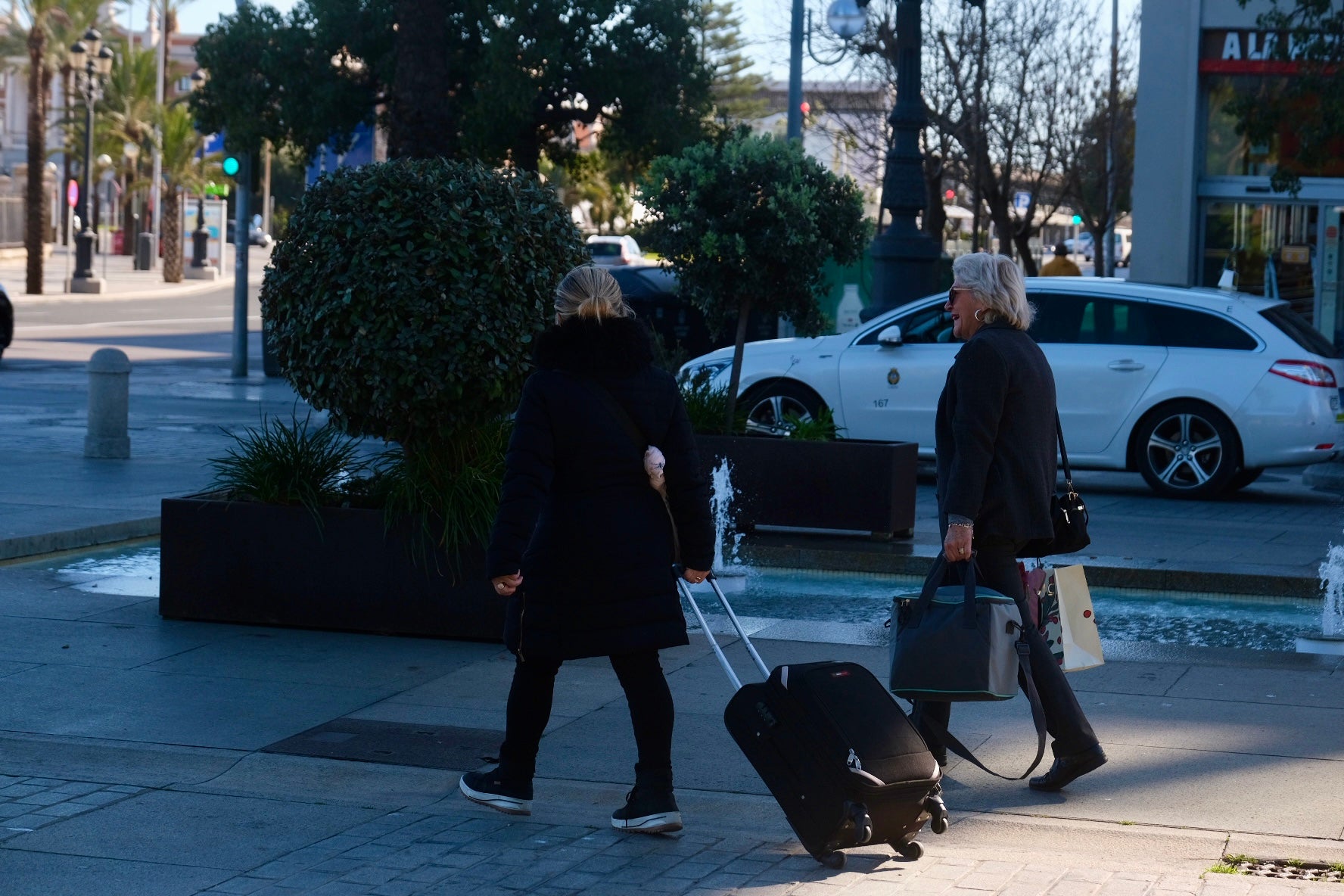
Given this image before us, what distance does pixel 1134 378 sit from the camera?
45.0 ft

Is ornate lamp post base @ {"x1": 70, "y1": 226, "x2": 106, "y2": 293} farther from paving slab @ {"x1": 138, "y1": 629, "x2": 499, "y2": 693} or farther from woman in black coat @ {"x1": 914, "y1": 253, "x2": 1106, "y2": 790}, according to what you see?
woman in black coat @ {"x1": 914, "y1": 253, "x2": 1106, "y2": 790}

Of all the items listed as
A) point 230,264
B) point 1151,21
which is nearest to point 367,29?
point 1151,21

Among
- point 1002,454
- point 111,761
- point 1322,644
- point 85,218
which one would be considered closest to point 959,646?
point 1002,454

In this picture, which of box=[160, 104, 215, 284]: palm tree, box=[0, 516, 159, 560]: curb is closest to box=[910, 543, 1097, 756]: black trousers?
box=[0, 516, 159, 560]: curb

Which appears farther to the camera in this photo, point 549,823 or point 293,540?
point 293,540

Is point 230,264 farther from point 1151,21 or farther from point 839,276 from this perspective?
point 1151,21

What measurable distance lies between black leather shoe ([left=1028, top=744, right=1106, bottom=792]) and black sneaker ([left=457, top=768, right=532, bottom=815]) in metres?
1.68

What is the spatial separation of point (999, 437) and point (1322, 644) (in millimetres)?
3283

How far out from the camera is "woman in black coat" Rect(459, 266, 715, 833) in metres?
5.29

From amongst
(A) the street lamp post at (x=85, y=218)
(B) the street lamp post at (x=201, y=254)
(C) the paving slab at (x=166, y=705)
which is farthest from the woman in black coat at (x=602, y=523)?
(B) the street lamp post at (x=201, y=254)

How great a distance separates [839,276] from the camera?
24078mm

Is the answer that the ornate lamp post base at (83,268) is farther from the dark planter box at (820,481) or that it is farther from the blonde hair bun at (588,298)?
the blonde hair bun at (588,298)

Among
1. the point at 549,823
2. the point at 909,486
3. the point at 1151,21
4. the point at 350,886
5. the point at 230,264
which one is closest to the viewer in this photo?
the point at 350,886

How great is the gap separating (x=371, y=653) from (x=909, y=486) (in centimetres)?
419
